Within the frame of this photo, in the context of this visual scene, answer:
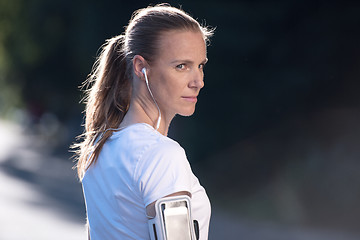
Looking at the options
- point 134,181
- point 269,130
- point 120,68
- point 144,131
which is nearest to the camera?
point 134,181

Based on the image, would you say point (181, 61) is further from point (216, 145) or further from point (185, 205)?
point (216, 145)

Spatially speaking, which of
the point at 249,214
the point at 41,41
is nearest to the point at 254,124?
the point at 249,214

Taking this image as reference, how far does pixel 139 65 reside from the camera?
69.3 inches

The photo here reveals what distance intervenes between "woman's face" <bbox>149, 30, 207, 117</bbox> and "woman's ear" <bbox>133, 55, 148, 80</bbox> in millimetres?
27

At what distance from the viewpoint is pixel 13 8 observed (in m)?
25.9

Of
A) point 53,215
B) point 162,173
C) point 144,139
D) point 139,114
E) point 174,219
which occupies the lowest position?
point 174,219

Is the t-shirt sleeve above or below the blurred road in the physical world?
below

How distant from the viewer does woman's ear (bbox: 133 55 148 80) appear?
1743mm

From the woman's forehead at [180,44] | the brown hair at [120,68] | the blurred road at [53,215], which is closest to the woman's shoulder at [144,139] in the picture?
the brown hair at [120,68]

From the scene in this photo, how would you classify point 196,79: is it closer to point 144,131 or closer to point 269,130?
point 144,131

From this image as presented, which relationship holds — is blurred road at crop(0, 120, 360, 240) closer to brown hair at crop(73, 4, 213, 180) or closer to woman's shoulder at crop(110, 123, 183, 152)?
brown hair at crop(73, 4, 213, 180)

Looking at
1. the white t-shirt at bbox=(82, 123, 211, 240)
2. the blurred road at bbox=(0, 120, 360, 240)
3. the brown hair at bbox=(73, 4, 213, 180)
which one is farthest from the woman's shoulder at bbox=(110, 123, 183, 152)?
the blurred road at bbox=(0, 120, 360, 240)

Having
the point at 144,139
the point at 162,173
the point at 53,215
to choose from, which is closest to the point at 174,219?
the point at 162,173

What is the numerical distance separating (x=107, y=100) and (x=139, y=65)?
8.5 inches
